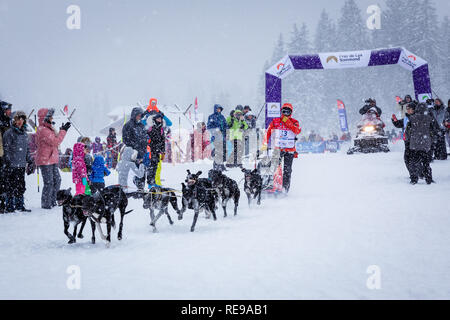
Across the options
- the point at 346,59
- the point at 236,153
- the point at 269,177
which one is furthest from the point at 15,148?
the point at 346,59

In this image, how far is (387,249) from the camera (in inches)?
155

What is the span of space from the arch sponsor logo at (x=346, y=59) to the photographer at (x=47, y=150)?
11.9 metres

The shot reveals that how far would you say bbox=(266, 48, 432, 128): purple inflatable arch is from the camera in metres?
15.1

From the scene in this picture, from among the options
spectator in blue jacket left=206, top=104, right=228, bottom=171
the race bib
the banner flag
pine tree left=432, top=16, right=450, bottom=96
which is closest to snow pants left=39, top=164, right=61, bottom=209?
the race bib

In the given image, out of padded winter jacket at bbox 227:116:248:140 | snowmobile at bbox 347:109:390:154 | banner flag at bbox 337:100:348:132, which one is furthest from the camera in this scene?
banner flag at bbox 337:100:348:132

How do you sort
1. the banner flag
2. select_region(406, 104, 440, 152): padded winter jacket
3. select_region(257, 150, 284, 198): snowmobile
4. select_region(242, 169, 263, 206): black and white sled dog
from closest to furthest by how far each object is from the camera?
1. select_region(242, 169, 263, 206): black and white sled dog
2. select_region(257, 150, 284, 198): snowmobile
3. select_region(406, 104, 440, 152): padded winter jacket
4. the banner flag

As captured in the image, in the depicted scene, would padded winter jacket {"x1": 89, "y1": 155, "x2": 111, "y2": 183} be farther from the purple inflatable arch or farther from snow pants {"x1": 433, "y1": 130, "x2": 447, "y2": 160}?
snow pants {"x1": 433, "y1": 130, "x2": 447, "y2": 160}

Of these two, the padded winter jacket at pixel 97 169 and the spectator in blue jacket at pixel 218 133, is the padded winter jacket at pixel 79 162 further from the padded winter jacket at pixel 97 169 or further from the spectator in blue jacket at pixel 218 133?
the spectator in blue jacket at pixel 218 133

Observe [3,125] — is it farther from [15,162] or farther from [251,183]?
[251,183]

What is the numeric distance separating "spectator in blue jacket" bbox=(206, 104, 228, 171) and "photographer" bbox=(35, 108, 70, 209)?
557cm

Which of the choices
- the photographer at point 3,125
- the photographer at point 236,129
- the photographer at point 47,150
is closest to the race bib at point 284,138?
the photographer at point 236,129

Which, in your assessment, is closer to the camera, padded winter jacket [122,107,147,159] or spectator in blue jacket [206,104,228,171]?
padded winter jacket [122,107,147,159]

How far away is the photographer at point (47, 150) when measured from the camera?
7.51 metres
